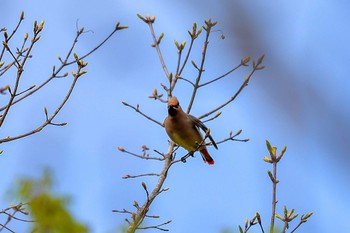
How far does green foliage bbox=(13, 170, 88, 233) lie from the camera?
1153 millimetres

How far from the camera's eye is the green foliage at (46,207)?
A: 3.78 feet

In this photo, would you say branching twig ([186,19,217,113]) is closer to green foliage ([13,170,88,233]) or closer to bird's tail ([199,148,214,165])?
bird's tail ([199,148,214,165])

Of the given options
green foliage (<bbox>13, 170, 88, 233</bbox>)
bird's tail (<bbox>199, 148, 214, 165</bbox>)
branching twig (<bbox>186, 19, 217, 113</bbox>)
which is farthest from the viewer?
bird's tail (<bbox>199, 148, 214, 165</bbox>)

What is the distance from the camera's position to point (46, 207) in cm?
116

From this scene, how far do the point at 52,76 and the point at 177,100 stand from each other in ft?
7.37

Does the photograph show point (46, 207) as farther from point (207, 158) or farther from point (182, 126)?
point (207, 158)

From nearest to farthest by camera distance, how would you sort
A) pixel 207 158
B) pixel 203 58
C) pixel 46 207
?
1. pixel 46 207
2. pixel 203 58
3. pixel 207 158

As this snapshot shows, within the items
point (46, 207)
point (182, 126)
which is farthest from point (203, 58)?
point (46, 207)

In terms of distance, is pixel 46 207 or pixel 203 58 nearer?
pixel 46 207

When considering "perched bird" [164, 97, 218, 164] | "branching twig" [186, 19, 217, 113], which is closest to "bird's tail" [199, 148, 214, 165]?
"perched bird" [164, 97, 218, 164]

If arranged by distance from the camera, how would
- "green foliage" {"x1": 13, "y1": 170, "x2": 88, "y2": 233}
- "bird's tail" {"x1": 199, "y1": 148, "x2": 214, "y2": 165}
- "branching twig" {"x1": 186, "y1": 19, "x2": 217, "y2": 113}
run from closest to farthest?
"green foliage" {"x1": 13, "y1": 170, "x2": 88, "y2": 233} → "branching twig" {"x1": 186, "y1": 19, "x2": 217, "y2": 113} → "bird's tail" {"x1": 199, "y1": 148, "x2": 214, "y2": 165}

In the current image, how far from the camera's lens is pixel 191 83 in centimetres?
528

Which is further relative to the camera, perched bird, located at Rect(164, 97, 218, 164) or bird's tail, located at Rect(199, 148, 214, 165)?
bird's tail, located at Rect(199, 148, 214, 165)

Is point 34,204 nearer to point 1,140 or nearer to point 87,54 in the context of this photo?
point 1,140
